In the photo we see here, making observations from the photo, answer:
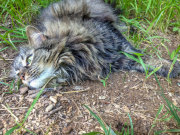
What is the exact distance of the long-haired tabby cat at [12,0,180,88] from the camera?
174 cm

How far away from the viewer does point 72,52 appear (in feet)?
6.02

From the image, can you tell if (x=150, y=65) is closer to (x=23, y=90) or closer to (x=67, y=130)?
(x=67, y=130)

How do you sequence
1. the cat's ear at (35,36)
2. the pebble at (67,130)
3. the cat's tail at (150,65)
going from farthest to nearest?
the cat's tail at (150,65), the cat's ear at (35,36), the pebble at (67,130)

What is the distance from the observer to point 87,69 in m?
1.88

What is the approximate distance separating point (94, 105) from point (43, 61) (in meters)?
0.72

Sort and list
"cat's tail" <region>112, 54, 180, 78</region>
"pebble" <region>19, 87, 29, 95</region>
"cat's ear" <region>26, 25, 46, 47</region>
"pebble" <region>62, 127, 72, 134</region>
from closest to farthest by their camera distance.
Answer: "pebble" <region>62, 127, 72, 134</region>
"pebble" <region>19, 87, 29, 95</region>
"cat's ear" <region>26, 25, 46, 47</region>
"cat's tail" <region>112, 54, 180, 78</region>

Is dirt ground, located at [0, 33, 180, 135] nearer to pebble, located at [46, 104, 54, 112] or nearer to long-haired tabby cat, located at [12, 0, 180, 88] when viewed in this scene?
pebble, located at [46, 104, 54, 112]

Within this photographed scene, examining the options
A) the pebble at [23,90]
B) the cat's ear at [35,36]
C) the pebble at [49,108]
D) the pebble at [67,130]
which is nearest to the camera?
the pebble at [67,130]

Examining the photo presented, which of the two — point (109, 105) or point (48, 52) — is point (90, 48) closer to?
point (48, 52)

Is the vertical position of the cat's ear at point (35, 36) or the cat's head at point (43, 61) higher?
the cat's ear at point (35, 36)

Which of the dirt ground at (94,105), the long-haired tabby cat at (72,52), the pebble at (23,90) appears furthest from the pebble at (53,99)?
the pebble at (23,90)

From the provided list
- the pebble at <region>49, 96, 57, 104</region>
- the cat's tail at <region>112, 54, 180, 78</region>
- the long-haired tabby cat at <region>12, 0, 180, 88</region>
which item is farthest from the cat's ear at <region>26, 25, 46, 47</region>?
the cat's tail at <region>112, 54, 180, 78</region>

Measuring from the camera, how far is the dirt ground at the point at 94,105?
1.32 meters

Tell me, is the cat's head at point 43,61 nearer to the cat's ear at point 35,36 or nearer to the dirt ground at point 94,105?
the cat's ear at point 35,36
